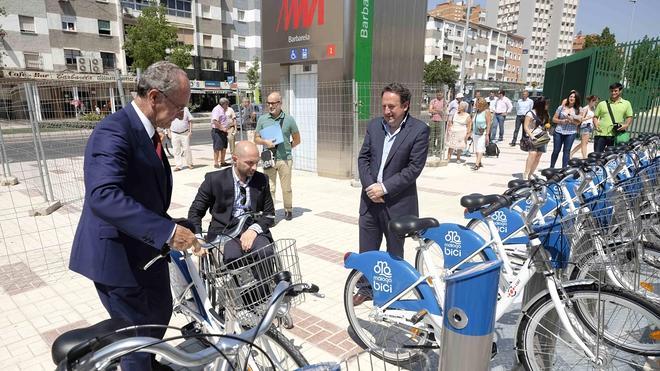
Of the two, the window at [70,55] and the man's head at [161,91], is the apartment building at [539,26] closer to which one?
the window at [70,55]

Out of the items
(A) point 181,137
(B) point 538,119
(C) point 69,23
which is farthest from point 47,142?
(C) point 69,23

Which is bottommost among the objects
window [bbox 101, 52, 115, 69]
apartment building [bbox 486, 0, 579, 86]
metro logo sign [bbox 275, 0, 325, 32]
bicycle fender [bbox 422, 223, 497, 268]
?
bicycle fender [bbox 422, 223, 497, 268]

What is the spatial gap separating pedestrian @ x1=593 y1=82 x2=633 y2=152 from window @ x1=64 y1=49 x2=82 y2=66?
123 ft

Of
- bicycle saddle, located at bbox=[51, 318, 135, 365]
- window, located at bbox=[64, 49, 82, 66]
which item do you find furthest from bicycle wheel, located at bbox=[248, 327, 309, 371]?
window, located at bbox=[64, 49, 82, 66]

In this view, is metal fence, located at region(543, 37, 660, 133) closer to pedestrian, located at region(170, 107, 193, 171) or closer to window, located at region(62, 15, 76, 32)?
pedestrian, located at region(170, 107, 193, 171)

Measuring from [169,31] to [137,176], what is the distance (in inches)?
1315

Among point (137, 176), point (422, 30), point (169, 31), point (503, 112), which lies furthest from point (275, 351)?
point (169, 31)

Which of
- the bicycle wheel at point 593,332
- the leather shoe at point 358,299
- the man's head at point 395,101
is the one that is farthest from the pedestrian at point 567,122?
the leather shoe at point 358,299

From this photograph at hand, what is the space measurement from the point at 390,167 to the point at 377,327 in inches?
50.4

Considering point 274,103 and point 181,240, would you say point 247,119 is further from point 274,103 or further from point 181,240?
point 181,240

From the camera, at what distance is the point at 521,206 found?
417cm

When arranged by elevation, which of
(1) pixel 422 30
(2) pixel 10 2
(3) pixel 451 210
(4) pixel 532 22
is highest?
(4) pixel 532 22

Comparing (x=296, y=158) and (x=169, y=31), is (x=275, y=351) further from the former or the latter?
(x=169, y=31)

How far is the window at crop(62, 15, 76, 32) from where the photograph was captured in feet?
107
